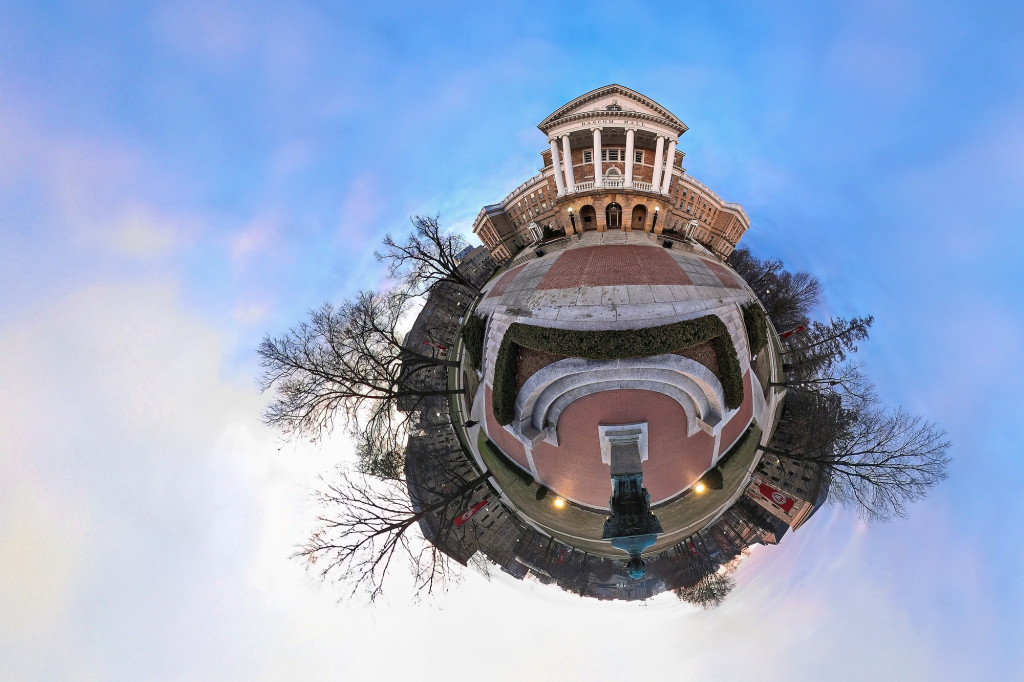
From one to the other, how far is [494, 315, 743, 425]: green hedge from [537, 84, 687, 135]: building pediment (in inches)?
456

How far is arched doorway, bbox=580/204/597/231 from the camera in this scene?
51.4ft

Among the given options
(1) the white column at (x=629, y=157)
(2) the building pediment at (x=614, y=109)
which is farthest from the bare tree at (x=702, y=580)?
(2) the building pediment at (x=614, y=109)

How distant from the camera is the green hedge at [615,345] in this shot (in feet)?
29.7

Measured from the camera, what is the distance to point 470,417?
13.8 m

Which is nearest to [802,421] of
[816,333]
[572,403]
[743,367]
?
[816,333]

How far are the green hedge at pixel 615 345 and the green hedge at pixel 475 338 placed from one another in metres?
1.80

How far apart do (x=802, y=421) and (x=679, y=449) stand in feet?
26.9

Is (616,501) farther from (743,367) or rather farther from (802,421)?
(802,421)

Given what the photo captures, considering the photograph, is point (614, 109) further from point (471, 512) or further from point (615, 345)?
point (471, 512)

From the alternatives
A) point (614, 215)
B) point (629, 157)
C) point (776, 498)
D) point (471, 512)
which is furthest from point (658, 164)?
point (471, 512)

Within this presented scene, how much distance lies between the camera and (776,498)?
14922 mm

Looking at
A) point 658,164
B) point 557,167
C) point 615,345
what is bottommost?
point 615,345

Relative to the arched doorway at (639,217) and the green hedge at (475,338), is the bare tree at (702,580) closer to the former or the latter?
the green hedge at (475,338)

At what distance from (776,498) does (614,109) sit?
2010cm
